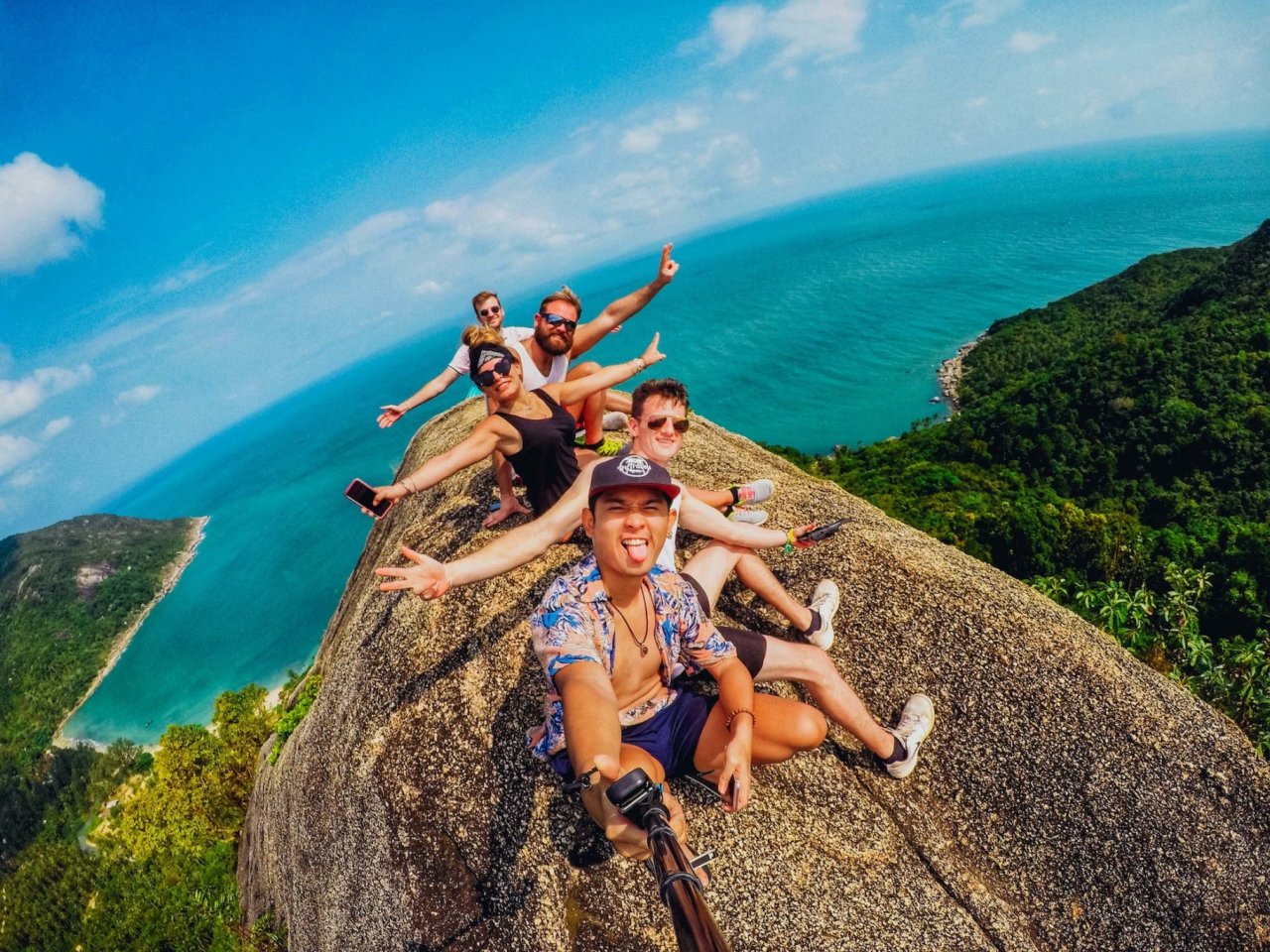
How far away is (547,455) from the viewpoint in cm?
747

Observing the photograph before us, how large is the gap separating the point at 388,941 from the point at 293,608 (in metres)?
133

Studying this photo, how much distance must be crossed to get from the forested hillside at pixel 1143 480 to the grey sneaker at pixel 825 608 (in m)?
14.4

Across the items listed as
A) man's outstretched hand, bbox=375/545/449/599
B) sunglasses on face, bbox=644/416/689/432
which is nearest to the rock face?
sunglasses on face, bbox=644/416/689/432

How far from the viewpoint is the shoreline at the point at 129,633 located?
10682 centimetres

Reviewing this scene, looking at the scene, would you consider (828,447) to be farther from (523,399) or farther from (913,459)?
(523,399)

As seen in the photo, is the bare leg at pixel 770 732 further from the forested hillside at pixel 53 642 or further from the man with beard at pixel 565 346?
the forested hillside at pixel 53 642

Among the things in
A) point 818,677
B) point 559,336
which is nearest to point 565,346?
point 559,336

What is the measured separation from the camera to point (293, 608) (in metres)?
119

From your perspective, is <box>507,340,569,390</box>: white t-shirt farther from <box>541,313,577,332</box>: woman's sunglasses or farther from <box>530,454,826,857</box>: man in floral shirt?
<box>530,454,826,857</box>: man in floral shirt

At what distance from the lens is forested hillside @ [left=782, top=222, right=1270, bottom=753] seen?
86.2 ft

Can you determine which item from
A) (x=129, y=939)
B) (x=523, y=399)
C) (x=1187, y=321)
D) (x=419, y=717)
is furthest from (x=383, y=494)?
(x=1187, y=321)

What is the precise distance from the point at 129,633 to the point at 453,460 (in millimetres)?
190663

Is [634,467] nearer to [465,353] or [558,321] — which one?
[558,321]

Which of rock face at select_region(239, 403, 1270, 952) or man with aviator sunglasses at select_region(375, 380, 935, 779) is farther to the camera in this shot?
rock face at select_region(239, 403, 1270, 952)
